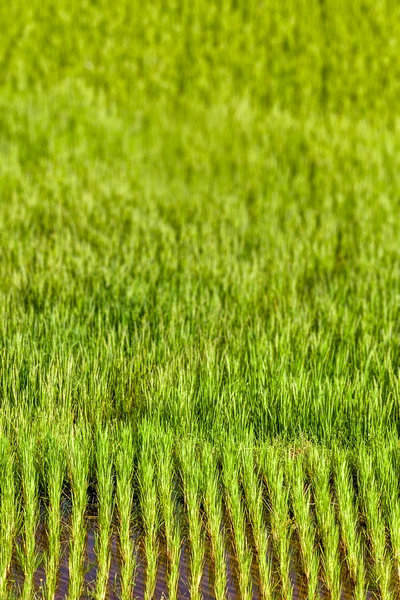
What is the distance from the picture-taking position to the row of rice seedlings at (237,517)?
240 cm

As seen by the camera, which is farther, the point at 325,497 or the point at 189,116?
the point at 189,116

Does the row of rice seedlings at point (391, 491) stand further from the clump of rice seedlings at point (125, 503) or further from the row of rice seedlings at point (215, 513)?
the clump of rice seedlings at point (125, 503)

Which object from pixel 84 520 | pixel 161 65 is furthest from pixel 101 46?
pixel 84 520

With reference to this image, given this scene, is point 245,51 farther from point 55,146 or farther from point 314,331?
point 314,331

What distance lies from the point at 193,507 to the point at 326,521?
354mm

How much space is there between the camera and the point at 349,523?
2.49 metres

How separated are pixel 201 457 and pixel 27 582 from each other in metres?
0.61

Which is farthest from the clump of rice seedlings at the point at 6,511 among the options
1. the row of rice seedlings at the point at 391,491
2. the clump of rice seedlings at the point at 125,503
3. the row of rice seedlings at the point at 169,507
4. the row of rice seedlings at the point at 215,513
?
the row of rice seedlings at the point at 391,491

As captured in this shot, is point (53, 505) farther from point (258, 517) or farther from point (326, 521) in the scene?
point (326, 521)

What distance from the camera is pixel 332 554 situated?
2424mm

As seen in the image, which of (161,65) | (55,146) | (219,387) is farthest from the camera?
(161,65)

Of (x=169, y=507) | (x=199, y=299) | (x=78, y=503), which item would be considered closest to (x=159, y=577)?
(x=169, y=507)

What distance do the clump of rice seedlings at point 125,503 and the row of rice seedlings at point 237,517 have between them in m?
0.26

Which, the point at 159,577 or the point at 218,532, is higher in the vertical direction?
the point at 218,532
